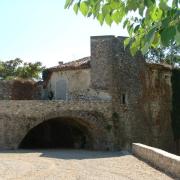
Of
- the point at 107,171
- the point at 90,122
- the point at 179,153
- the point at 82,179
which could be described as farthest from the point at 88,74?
the point at 82,179

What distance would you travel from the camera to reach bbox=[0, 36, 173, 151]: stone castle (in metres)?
26.7

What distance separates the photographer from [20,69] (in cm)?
4912

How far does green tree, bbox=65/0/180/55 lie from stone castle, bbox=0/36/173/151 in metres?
22.8

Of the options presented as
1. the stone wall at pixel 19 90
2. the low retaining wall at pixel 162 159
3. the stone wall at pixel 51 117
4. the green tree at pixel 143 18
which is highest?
the stone wall at pixel 19 90

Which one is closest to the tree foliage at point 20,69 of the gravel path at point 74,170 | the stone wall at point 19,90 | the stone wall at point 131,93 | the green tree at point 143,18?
the stone wall at point 19,90

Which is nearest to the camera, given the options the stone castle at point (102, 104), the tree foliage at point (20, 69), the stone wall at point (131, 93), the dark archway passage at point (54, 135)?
the stone castle at point (102, 104)

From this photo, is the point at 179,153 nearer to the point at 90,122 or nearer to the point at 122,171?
the point at 90,122

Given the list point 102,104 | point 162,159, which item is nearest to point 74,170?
point 162,159

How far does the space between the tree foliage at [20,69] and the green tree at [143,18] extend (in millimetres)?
45465

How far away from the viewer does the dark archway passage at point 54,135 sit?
31.7 metres

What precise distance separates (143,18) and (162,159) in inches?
463

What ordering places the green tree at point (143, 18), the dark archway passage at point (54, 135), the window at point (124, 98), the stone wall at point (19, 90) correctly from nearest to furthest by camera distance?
the green tree at point (143, 18) → the window at point (124, 98) → the dark archway passage at point (54, 135) → the stone wall at point (19, 90)

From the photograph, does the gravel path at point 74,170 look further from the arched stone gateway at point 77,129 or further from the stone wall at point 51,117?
the arched stone gateway at point 77,129

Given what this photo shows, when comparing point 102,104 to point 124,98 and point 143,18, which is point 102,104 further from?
point 143,18
